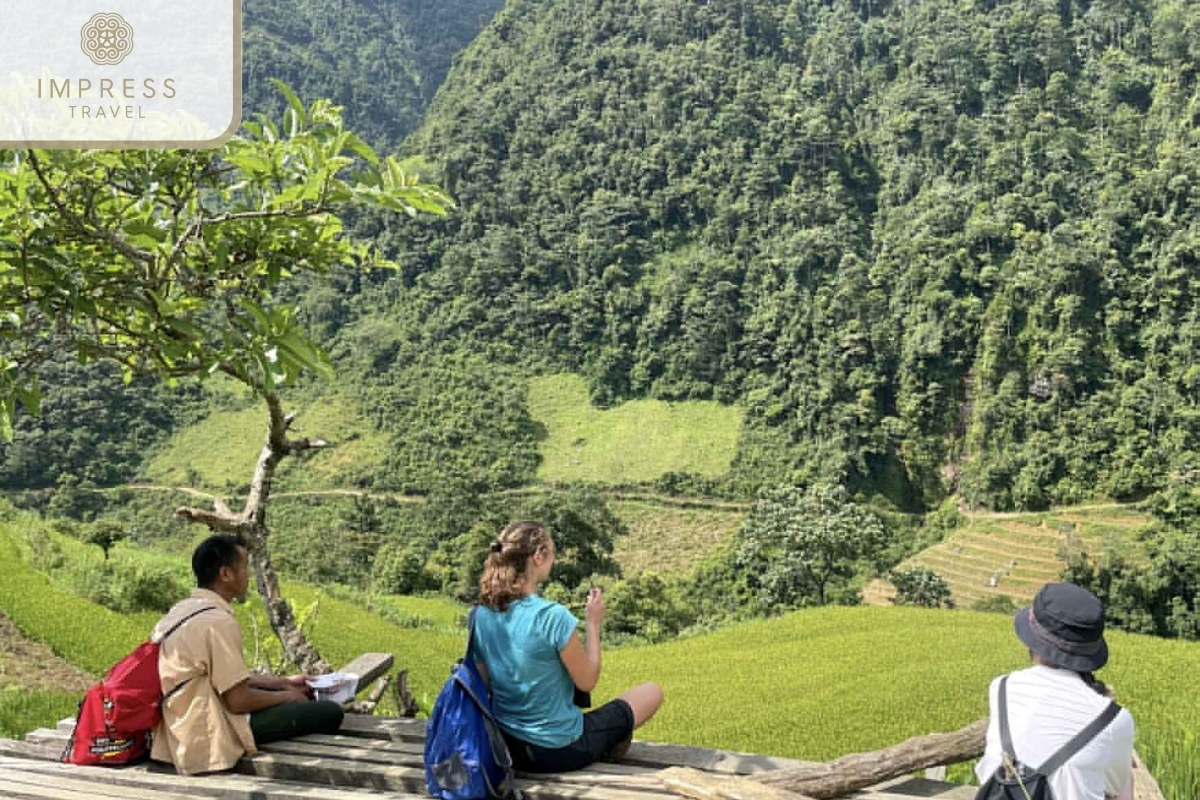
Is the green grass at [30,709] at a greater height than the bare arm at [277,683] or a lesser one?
lesser

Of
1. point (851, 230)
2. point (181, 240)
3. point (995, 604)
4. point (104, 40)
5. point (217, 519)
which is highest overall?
point (851, 230)

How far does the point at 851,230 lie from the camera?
50344mm

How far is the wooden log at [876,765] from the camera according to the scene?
8.08ft

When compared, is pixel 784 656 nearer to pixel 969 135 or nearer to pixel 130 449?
pixel 130 449

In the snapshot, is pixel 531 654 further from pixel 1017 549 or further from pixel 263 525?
pixel 1017 549

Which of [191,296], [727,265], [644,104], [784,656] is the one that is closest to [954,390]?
[727,265]

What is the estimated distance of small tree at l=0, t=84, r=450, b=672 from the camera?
2672mm

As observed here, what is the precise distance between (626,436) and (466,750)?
133 feet

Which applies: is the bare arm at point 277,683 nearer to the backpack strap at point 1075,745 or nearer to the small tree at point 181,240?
the small tree at point 181,240

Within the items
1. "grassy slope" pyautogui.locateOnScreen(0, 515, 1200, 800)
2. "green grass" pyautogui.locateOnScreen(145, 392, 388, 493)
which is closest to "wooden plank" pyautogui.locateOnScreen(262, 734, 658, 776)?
"grassy slope" pyautogui.locateOnScreen(0, 515, 1200, 800)

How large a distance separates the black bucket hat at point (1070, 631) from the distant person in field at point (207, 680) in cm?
199

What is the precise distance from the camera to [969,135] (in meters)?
51.0

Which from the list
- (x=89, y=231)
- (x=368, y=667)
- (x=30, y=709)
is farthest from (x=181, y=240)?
(x=30, y=709)

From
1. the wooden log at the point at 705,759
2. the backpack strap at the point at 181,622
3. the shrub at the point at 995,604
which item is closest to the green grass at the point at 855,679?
the wooden log at the point at 705,759
